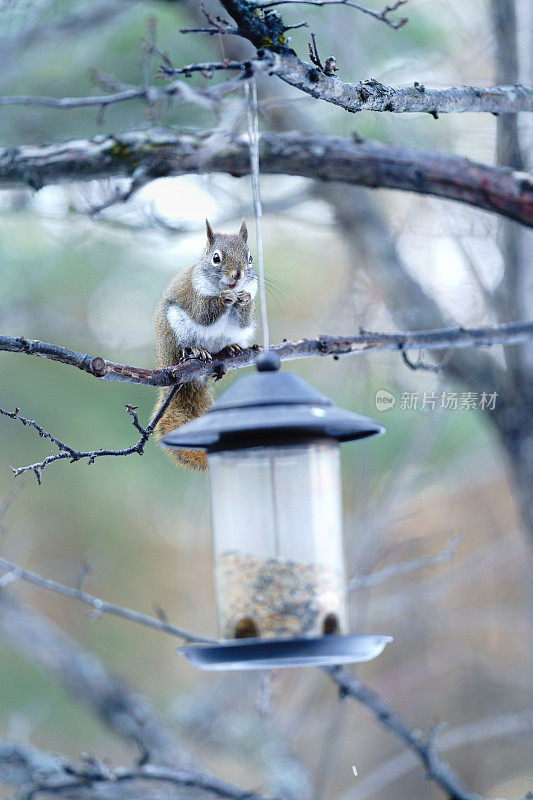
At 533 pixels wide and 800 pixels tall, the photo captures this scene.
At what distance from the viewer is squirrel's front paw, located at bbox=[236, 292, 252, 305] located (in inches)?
80.3

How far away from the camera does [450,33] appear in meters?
4.21

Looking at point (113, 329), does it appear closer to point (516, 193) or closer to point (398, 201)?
point (398, 201)

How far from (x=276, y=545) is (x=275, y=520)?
40 millimetres

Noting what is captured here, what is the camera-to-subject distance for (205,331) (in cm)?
221

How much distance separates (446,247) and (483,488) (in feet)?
10.8

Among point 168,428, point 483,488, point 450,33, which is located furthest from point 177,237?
point 483,488

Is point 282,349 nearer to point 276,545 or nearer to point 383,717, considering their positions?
point 276,545

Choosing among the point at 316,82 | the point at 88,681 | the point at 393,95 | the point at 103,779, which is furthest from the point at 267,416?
the point at 88,681

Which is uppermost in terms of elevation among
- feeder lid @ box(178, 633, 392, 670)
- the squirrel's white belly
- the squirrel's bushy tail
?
the squirrel's white belly

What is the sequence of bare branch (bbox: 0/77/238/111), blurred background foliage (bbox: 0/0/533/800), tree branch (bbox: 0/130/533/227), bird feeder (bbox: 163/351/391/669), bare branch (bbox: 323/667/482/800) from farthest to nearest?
1. blurred background foliage (bbox: 0/0/533/800)
2. tree branch (bbox: 0/130/533/227)
3. bare branch (bbox: 323/667/482/800)
4. bare branch (bbox: 0/77/238/111)
5. bird feeder (bbox: 163/351/391/669)

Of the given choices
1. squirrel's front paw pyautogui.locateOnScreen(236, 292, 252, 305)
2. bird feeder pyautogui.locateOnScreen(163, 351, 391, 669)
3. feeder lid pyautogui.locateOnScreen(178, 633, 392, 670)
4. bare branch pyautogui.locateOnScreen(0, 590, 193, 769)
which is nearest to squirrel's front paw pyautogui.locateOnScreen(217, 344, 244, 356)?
squirrel's front paw pyautogui.locateOnScreen(236, 292, 252, 305)

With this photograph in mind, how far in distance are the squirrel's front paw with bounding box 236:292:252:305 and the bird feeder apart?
52cm

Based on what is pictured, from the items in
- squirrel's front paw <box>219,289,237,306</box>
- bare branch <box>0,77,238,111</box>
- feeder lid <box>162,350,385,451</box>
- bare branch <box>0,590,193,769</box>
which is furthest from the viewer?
bare branch <box>0,590,193,769</box>

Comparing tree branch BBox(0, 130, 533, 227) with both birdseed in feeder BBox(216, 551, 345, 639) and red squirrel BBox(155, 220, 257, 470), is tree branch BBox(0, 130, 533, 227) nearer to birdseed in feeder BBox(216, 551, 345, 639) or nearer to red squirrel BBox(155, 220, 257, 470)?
red squirrel BBox(155, 220, 257, 470)
